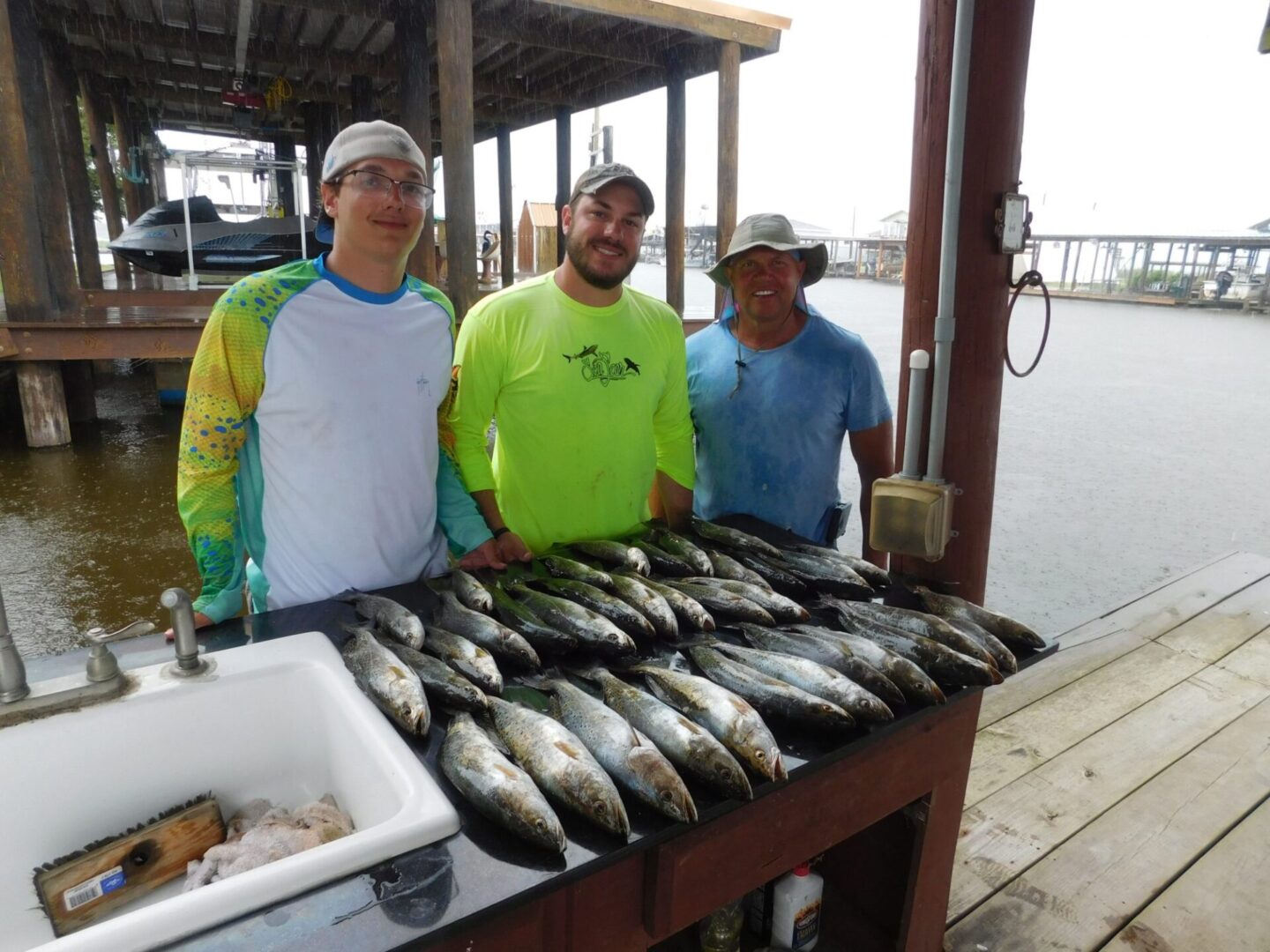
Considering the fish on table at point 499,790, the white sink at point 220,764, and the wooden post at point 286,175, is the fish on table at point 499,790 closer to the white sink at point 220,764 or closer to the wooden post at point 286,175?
the white sink at point 220,764

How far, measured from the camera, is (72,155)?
1115cm

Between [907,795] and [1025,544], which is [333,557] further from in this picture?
[1025,544]

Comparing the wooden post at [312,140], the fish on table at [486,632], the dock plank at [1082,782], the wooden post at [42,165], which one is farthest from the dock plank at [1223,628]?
the wooden post at [312,140]

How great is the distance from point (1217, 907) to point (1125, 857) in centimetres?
29

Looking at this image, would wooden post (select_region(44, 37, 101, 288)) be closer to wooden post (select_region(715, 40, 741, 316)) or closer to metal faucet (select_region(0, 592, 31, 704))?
wooden post (select_region(715, 40, 741, 316))

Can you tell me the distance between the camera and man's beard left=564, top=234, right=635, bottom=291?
9.08ft

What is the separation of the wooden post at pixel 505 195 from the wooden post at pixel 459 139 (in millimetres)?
8487

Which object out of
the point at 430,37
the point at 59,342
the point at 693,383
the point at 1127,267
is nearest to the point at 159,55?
the point at 430,37

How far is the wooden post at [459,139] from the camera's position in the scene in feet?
23.0

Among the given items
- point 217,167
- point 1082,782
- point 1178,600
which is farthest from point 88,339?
point 1178,600

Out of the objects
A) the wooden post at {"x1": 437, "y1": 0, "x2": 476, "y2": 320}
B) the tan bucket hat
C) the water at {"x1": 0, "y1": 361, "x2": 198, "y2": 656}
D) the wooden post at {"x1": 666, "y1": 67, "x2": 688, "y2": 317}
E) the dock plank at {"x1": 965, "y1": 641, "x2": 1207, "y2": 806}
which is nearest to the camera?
the tan bucket hat

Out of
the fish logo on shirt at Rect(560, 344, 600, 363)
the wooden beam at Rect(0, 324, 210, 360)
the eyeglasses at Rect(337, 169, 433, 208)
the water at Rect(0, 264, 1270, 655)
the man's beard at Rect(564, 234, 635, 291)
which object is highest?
the eyeglasses at Rect(337, 169, 433, 208)

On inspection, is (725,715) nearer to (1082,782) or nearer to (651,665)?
(651,665)

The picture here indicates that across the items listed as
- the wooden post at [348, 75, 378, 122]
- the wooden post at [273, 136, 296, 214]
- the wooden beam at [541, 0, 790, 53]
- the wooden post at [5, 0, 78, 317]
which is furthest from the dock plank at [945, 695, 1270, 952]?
the wooden post at [273, 136, 296, 214]
